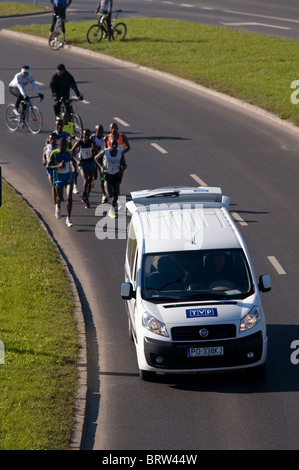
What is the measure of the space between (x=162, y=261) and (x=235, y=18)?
3614cm

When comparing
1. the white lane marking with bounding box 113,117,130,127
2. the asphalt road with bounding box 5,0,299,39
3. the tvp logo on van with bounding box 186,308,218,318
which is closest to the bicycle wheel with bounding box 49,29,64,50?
the asphalt road with bounding box 5,0,299,39

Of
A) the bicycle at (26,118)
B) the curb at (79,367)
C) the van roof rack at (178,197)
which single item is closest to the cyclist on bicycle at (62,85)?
the bicycle at (26,118)

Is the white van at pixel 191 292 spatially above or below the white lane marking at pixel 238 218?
above

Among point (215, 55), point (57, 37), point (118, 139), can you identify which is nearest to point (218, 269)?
point (118, 139)

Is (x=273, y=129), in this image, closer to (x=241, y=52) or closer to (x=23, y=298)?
(x=241, y=52)

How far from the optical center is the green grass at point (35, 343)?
11.5 m

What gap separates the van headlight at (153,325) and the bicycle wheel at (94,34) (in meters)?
30.3

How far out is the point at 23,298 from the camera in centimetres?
1602

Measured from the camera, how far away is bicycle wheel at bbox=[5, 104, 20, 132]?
29.1 meters

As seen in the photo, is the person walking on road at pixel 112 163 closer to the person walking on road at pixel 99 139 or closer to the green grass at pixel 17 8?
the person walking on road at pixel 99 139

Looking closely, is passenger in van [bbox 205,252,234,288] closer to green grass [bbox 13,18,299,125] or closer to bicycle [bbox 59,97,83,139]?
bicycle [bbox 59,97,83,139]

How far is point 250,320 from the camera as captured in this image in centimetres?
1283

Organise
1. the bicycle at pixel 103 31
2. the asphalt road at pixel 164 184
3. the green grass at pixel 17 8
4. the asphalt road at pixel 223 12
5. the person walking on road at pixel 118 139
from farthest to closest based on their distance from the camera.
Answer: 1. the green grass at pixel 17 8
2. the asphalt road at pixel 223 12
3. the bicycle at pixel 103 31
4. the person walking on road at pixel 118 139
5. the asphalt road at pixel 164 184
